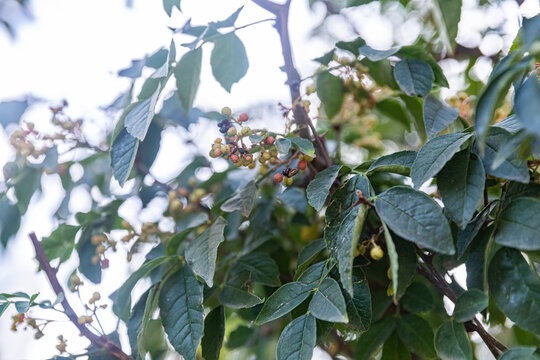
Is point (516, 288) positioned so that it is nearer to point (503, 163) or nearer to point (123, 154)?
point (503, 163)

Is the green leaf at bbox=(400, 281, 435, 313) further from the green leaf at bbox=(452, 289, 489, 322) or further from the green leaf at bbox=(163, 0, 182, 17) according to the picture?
the green leaf at bbox=(163, 0, 182, 17)

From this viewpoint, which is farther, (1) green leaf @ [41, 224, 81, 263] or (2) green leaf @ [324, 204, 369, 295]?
(1) green leaf @ [41, 224, 81, 263]

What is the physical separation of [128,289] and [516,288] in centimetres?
40

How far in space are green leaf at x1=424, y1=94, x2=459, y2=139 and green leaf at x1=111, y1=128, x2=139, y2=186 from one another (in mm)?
295

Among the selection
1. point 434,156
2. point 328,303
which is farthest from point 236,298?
point 434,156

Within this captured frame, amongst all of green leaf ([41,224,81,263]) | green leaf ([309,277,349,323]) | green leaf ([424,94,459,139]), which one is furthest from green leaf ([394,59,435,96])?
green leaf ([41,224,81,263])

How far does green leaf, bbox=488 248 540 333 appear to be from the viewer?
1.16ft

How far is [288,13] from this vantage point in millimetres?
580

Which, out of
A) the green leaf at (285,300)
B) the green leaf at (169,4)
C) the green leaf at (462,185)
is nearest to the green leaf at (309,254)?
the green leaf at (285,300)

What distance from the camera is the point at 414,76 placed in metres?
0.53

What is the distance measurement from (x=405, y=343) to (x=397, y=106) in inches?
14.1

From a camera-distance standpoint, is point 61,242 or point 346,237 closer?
point 346,237

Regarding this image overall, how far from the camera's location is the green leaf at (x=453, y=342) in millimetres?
384

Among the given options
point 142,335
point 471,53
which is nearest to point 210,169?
point 142,335
